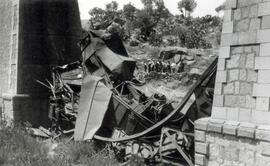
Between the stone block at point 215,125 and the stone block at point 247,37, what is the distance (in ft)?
4.74

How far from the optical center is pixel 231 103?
700cm

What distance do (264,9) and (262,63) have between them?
898 millimetres

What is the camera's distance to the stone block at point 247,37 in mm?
6672

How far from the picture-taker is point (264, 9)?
21.4ft

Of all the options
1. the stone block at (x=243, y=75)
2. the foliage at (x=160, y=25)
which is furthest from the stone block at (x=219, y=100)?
the foliage at (x=160, y=25)

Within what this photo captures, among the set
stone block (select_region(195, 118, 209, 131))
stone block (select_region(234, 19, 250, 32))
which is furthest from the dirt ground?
stone block (select_region(234, 19, 250, 32))

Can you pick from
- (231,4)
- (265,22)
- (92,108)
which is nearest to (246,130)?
(265,22)

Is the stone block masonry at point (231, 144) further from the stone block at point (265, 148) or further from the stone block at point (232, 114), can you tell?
the stone block at point (232, 114)

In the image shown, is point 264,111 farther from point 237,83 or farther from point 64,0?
point 64,0

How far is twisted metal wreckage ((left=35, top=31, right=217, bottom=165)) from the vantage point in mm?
9383

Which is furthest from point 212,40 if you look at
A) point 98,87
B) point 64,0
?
point 98,87

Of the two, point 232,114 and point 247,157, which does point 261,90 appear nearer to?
point 232,114

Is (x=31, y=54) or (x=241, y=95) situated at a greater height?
(x=241, y=95)

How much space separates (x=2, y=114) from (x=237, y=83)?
35.8ft
